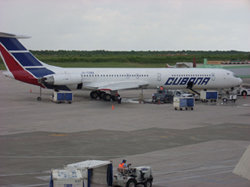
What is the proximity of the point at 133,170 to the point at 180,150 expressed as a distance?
936cm

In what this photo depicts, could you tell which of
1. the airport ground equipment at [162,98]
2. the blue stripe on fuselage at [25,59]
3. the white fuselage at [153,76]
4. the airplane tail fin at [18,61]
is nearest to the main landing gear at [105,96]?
the white fuselage at [153,76]

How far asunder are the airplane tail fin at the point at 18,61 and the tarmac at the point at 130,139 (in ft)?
13.7

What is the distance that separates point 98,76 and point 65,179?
4162 centimetres

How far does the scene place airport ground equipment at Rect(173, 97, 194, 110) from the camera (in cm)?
5000

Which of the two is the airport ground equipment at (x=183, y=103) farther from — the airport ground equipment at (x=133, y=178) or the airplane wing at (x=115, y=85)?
the airport ground equipment at (x=133, y=178)

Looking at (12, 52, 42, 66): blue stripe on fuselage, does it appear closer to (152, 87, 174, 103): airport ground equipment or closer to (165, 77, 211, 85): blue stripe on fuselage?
(152, 87, 174, 103): airport ground equipment

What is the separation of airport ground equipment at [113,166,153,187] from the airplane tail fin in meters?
37.5

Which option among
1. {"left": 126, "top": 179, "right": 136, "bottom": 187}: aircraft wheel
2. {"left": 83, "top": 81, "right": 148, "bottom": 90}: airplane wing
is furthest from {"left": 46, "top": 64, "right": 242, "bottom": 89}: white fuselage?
{"left": 126, "top": 179, "right": 136, "bottom": 187}: aircraft wheel

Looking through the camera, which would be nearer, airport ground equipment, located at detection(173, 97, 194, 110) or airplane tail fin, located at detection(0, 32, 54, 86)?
airport ground equipment, located at detection(173, 97, 194, 110)

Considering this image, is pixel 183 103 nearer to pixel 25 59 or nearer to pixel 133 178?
pixel 25 59

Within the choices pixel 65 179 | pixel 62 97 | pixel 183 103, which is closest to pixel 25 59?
pixel 62 97

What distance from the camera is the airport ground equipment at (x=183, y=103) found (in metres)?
50.0

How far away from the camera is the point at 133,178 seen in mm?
20906

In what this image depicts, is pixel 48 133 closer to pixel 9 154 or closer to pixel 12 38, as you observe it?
pixel 9 154
